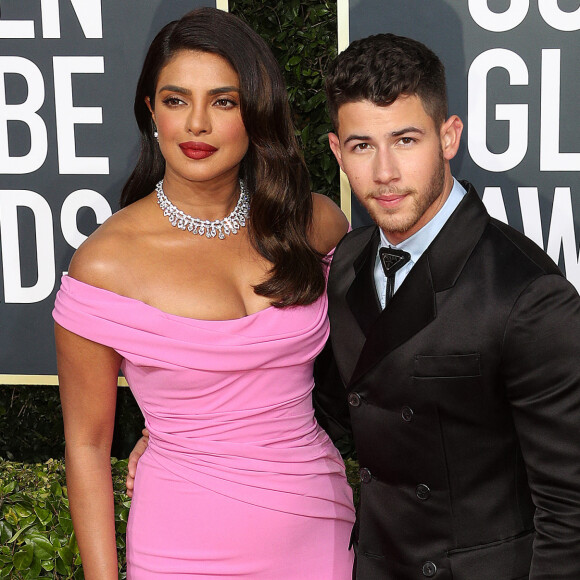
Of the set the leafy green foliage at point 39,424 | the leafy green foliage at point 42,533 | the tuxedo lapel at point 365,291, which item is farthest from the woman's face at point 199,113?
the leafy green foliage at point 39,424

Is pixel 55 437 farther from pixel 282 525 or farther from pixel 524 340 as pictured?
→ pixel 524 340

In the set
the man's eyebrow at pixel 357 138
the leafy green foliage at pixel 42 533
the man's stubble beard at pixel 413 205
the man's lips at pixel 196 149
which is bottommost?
the leafy green foliage at pixel 42 533

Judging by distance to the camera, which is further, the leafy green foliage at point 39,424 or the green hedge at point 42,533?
the leafy green foliage at point 39,424

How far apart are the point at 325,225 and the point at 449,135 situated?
71 centimetres

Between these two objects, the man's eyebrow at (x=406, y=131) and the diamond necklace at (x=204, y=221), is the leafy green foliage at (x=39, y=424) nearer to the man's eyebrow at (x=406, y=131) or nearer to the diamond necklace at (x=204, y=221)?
the diamond necklace at (x=204, y=221)

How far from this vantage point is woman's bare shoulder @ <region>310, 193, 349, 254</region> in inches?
99.1

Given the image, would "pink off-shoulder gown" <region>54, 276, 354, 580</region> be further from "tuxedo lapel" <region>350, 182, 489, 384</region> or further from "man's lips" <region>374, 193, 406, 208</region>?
"man's lips" <region>374, 193, 406, 208</region>

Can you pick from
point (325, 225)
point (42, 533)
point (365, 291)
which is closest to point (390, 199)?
point (365, 291)

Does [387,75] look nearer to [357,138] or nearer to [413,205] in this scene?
[357,138]

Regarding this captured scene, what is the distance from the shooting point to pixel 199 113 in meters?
2.14

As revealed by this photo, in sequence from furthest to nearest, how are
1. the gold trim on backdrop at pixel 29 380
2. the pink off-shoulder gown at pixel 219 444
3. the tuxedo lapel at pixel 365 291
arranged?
the gold trim on backdrop at pixel 29 380, the pink off-shoulder gown at pixel 219 444, the tuxedo lapel at pixel 365 291

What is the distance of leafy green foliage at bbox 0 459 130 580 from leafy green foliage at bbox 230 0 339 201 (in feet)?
4.59

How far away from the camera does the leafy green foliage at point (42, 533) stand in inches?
112

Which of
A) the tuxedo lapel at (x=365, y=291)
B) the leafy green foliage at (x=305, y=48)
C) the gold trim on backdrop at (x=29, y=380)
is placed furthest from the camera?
the gold trim on backdrop at (x=29, y=380)
